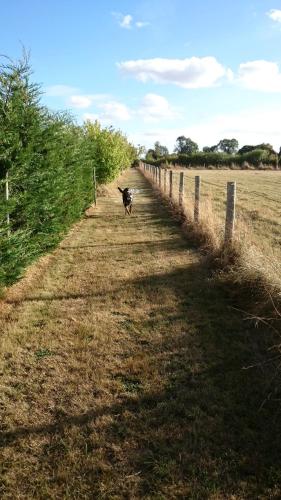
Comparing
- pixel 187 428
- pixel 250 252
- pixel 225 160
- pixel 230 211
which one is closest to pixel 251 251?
pixel 250 252

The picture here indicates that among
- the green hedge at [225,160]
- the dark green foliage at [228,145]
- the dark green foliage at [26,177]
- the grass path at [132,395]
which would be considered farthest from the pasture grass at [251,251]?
the dark green foliage at [228,145]

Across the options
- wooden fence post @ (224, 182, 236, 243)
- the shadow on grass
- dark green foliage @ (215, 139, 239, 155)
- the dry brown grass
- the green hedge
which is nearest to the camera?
the shadow on grass

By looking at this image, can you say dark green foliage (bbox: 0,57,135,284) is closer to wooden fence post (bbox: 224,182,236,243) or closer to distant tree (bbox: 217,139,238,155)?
wooden fence post (bbox: 224,182,236,243)

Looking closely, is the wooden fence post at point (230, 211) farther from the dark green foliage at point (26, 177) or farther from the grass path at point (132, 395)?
the dark green foliage at point (26, 177)

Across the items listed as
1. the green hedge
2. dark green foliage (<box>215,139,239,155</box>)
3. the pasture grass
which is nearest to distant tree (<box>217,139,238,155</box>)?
dark green foliage (<box>215,139,239,155</box>)

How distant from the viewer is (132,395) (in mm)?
3834

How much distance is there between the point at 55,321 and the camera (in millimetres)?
5543

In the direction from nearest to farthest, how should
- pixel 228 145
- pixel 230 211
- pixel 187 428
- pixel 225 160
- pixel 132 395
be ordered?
pixel 187 428
pixel 132 395
pixel 230 211
pixel 225 160
pixel 228 145

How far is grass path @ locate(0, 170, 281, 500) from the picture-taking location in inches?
114

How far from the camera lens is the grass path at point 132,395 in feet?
9.46

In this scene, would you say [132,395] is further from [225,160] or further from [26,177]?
[225,160]

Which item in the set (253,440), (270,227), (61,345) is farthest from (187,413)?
(270,227)

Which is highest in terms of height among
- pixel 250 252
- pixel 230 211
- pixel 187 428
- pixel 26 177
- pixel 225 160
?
pixel 225 160

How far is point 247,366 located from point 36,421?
2219mm
